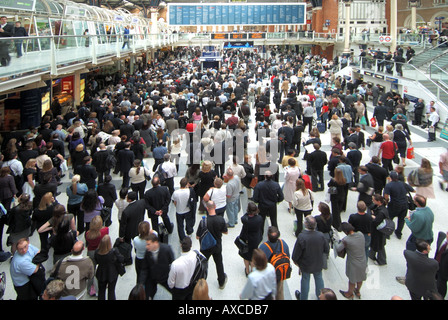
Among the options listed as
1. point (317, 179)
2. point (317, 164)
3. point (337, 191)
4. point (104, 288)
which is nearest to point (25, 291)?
point (104, 288)

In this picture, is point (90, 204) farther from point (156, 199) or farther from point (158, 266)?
point (158, 266)

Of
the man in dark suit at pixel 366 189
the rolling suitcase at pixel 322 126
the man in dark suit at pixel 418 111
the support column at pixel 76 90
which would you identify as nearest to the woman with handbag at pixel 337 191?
the man in dark suit at pixel 366 189

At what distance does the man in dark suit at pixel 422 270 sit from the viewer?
4.42 m

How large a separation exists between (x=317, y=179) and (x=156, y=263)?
5.35 m

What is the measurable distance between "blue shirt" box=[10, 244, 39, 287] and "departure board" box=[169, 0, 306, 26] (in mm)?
42960

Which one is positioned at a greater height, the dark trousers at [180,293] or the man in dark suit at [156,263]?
the man in dark suit at [156,263]

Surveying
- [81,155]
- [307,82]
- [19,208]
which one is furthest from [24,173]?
[307,82]

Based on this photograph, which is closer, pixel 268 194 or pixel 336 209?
pixel 268 194

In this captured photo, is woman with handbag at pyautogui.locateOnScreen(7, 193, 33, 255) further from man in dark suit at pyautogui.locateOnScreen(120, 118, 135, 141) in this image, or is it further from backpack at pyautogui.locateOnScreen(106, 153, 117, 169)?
man in dark suit at pyautogui.locateOnScreen(120, 118, 135, 141)

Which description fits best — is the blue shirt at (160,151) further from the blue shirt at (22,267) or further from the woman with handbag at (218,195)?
the blue shirt at (22,267)

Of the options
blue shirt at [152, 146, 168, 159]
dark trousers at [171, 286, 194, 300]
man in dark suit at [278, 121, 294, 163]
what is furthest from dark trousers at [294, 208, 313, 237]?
man in dark suit at [278, 121, 294, 163]

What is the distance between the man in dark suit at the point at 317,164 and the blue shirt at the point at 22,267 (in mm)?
5794

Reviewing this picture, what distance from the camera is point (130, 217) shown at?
5543mm

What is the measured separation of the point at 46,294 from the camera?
146 inches
